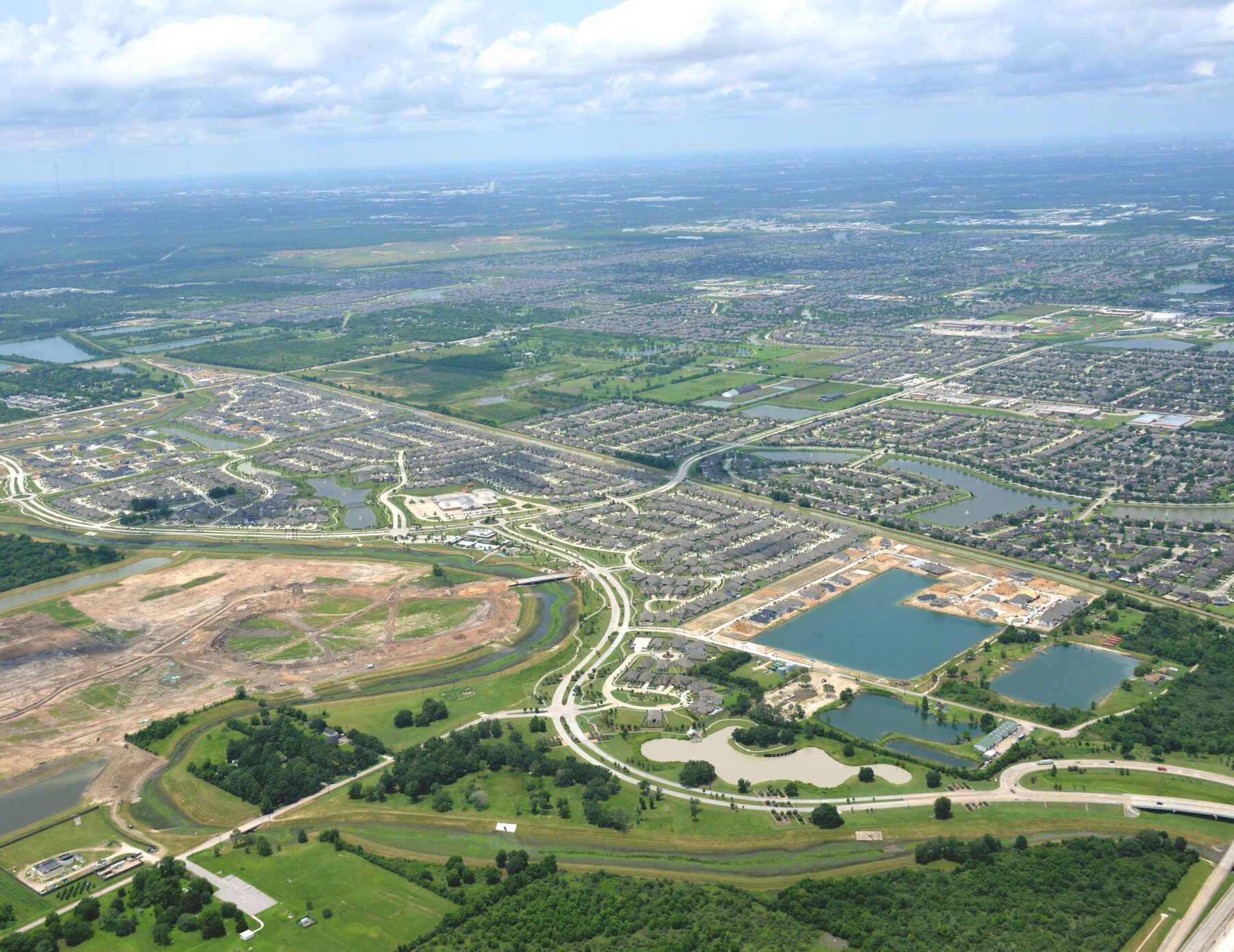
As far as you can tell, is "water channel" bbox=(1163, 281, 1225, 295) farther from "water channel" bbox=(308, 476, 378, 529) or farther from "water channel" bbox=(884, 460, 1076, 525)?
"water channel" bbox=(308, 476, 378, 529)

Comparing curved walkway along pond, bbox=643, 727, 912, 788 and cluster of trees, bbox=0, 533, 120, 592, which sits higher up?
cluster of trees, bbox=0, 533, 120, 592

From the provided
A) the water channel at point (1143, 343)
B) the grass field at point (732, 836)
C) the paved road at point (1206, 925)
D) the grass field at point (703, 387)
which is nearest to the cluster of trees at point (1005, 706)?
the grass field at point (732, 836)

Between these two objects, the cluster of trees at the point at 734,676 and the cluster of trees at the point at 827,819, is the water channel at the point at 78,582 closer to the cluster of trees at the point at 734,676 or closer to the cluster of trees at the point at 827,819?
the cluster of trees at the point at 734,676

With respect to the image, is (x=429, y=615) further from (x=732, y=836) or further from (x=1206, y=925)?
(x=1206, y=925)

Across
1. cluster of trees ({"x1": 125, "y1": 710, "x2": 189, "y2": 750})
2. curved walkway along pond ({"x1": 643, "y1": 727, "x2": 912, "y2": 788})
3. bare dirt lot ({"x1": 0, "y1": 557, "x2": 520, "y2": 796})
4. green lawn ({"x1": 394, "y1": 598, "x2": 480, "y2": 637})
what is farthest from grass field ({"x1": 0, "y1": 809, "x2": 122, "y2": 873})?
curved walkway along pond ({"x1": 643, "y1": 727, "x2": 912, "y2": 788})

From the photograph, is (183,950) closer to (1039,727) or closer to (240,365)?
(1039,727)

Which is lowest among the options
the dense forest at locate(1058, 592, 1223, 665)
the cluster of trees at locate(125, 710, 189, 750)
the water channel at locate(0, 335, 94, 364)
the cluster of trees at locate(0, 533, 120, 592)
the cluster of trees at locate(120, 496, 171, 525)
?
the dense forest at locate(1058, 592, 1223, 665)

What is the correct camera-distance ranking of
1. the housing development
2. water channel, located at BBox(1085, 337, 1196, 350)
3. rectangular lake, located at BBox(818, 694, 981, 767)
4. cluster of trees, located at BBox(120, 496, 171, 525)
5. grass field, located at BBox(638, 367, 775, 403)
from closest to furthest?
the housing development < rectangular lake, located at BBox(818, 694, 981, 767) < cluster of trees, located at BBox(120, 496, 171, 525) < grass field, located at BBox(638, 367, 775, 403) < water channel, located at BBox(1085, 337, 1196, 350)
